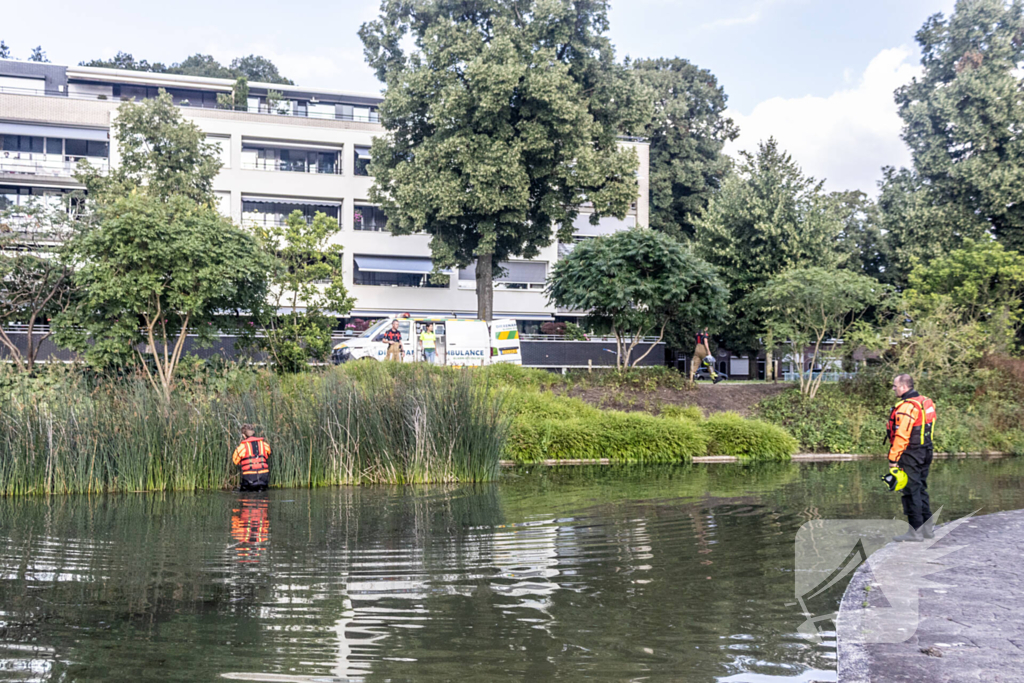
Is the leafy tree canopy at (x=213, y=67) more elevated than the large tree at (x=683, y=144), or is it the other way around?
the leafy tree canopy at (x=213, y=67)

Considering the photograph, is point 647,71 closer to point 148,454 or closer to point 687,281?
point 687,281

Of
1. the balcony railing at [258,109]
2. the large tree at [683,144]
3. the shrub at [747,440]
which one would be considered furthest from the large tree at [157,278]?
the large tree at [683,144]

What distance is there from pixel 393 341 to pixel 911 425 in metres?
17.6

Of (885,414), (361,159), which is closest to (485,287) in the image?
(885,414)

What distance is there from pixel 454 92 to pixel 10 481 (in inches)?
807

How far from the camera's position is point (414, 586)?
22.8ft

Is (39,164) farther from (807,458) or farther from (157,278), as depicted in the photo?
(807,458)

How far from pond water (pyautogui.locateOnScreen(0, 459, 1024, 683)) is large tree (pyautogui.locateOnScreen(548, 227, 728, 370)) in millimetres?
11135

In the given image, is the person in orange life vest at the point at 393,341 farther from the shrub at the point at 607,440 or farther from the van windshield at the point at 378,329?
the shrub at the point at 607,440

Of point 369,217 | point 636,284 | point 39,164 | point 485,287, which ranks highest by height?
point 39,164

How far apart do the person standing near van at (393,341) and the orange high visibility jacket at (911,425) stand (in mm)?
15233

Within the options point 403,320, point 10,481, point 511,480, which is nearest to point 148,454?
point 10,481

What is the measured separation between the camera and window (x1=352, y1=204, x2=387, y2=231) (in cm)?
4403

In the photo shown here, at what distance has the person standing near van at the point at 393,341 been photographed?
23.6 meters
